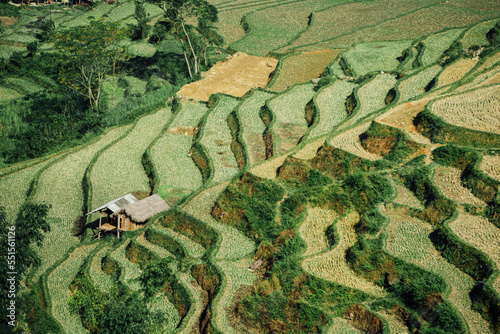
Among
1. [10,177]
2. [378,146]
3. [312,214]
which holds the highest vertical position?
[378,146]

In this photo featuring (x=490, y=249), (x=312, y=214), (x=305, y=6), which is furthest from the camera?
(x=305, y=6)

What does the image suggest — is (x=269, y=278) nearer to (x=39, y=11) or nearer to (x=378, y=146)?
(x=378, y=146)

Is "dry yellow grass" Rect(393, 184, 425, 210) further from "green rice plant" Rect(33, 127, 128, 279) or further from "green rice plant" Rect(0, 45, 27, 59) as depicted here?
"green rice plant" Rect(0, 45, 27, 59)

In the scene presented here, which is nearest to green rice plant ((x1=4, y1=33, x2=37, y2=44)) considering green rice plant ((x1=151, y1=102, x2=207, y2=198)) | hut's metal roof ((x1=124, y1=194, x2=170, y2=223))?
green rice plant ((x1=151, y1=102, x2=207, y2=198))

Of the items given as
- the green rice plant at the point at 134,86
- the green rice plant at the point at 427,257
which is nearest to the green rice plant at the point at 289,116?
the green rice plant at the point at 427,257

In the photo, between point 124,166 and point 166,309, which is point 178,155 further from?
point 166,309

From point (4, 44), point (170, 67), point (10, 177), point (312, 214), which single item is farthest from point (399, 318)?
point (4, 44)
